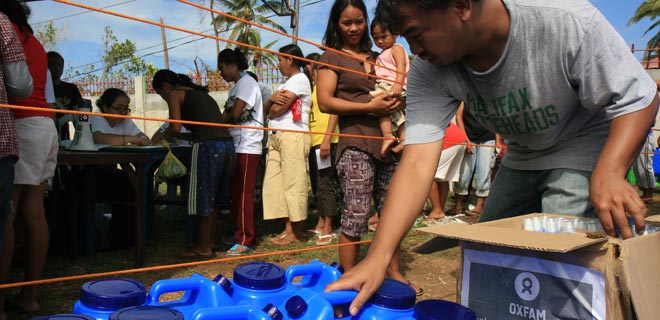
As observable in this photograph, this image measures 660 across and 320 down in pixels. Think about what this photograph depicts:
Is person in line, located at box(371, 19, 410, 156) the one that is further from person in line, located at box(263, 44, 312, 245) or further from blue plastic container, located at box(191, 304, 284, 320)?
blue plastic container, located at box(191, 304, 284, 320)

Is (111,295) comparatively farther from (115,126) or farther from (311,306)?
(115,126)

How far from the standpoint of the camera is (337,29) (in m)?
2.72

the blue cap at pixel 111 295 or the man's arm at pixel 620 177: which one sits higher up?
the man's arm at pixel 620 177

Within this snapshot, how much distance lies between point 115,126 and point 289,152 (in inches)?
65.0

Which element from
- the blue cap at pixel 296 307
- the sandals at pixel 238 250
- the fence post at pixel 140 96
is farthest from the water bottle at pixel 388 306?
the fence post at pixel 140 96

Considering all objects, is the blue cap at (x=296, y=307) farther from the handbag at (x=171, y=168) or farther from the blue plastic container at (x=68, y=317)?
the handbag at (x=171, y=168)

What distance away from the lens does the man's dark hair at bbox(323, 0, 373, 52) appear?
8.64 ft

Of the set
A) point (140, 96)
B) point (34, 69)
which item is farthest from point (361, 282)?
point (140, 96)

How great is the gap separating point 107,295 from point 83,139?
319 cm

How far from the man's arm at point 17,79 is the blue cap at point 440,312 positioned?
1.92 metres

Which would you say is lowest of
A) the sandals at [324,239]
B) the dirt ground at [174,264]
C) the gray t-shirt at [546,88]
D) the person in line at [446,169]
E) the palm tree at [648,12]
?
the dirt ground at [174,264]

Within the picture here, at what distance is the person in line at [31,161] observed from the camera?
7.92 feet

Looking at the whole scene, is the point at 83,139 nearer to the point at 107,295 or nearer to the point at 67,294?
the point at 67,294

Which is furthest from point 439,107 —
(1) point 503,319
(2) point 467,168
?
(2) point 467,168
